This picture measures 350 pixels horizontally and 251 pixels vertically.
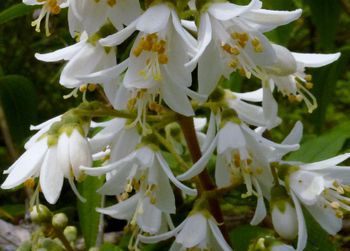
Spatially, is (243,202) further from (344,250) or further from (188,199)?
(344,250)

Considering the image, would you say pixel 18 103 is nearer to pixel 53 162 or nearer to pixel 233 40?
pixel 53 162

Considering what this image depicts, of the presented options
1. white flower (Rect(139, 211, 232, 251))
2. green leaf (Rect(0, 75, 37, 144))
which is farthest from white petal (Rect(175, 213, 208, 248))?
green leaf (Rect(0, 75, 37, 144))

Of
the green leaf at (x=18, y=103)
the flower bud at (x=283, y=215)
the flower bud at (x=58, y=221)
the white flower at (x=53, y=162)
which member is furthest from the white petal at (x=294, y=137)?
the green leaf at (x=18, y=103)

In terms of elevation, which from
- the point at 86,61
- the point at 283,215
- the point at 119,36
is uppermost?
the point at 119,36

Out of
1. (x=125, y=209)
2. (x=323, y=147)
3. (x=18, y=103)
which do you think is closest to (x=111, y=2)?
(x=125, y=209)

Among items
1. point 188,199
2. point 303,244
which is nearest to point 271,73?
point 303,244

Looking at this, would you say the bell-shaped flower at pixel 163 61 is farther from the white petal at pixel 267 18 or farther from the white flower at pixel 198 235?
the white flower at pixel 198 235
